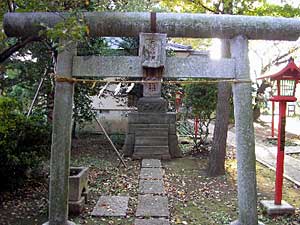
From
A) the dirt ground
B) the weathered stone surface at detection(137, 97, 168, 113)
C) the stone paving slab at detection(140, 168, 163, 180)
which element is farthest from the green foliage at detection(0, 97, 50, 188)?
the weathered stone surface at detection(137, 97, 168, 113)

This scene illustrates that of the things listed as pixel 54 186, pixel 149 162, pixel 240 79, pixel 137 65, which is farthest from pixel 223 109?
pixel 54 186

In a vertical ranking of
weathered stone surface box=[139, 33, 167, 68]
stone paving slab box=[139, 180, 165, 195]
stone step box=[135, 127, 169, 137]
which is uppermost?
weathered stone surface box=[139, 33, 167, 68]

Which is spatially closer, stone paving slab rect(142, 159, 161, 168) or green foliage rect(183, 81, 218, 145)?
stone paving slab rect(142, 159, 161, 168)

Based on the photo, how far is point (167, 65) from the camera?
430cm

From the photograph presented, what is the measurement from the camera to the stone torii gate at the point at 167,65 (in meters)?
4.29

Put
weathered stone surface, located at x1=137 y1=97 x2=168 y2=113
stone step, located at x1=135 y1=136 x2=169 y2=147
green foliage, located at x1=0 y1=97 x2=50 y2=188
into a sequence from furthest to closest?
weathered stone surface, located at x1=137 y1=97 x2=168 y2=113
stone step, located at x1=135 y1=136 x2=169 y2=147
green foliage, located at x1=0 y1=97 x2=50 y2=188

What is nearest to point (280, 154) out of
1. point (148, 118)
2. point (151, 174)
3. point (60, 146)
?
point (151, 174)

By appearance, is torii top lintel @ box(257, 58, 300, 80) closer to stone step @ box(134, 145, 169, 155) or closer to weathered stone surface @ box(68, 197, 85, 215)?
weathered stone surface @ box(68, 197, 85, 215)

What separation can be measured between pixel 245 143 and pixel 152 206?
215 cm

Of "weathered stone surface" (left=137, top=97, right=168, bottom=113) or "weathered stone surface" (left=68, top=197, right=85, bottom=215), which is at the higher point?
"weathered stone surface" (left=137, top=97, right=168, bottom=113)

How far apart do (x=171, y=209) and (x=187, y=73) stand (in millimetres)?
2599

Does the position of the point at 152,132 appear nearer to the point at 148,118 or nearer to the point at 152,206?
the point at 148,118

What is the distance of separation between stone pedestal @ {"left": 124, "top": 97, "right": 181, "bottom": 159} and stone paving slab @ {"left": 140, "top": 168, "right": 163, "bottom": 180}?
142 cm

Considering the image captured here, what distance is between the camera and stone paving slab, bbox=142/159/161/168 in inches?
343
